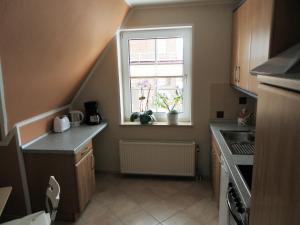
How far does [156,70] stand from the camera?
10.4ft

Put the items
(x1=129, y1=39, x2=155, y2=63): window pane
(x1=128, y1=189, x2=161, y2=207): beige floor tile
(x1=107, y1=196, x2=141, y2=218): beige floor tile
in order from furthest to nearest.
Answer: (x1=129, y1=39, x2=155, y2=63): window pane → (x1=128, y1=189, x2=161, y2=207): beige floor tile → (x1=107, y1=196, x2=141, y2=218): beige floor tile

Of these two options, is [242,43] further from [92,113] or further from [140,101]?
[92,113]

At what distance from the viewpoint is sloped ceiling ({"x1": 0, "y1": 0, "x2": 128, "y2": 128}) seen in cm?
137

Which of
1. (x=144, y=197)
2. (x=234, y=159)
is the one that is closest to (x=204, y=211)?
(x=144, y=197)

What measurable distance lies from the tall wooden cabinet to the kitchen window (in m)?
0.77

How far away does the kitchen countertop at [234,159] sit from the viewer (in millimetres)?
1350

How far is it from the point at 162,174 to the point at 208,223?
987 millimetres

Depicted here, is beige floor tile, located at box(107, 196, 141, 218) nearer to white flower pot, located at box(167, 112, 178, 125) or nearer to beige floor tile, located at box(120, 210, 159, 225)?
beige floor tile, located at box(120, 210, 159, 225)

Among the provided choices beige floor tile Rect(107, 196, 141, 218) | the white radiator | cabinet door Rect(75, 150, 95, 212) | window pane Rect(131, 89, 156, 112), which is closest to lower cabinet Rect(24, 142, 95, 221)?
cabinet door Rect(75, 150, 95, 212)

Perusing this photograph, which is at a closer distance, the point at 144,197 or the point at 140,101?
the point at 144,197

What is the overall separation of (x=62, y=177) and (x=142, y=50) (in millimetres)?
1860

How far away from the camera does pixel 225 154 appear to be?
6.27 feet

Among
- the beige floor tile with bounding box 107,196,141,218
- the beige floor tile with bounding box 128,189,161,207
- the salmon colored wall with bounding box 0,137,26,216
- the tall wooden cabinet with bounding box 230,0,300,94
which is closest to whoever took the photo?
the tall wooden cabinet with bounding box 230,0,300,94

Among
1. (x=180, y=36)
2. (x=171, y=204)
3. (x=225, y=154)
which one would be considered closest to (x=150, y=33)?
(x=180, y=36)
